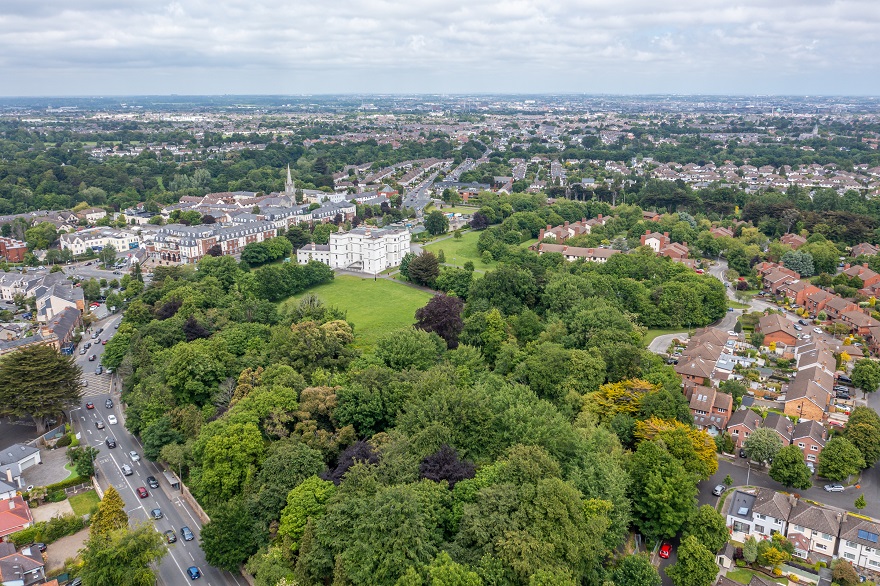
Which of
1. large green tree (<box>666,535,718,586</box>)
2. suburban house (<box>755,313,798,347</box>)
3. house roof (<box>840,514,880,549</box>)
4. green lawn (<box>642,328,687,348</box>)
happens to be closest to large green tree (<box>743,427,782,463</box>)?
house roof (<box>840,514,880,549</box>)

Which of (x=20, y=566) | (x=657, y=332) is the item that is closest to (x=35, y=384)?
(x=20, y=566)

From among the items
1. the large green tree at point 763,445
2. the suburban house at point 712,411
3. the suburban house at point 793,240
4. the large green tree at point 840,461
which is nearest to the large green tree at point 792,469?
the large green tree at point 840,461

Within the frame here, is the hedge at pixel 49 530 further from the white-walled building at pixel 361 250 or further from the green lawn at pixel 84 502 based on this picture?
the white-walled building at pixel 361 250

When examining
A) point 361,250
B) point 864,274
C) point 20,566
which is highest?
point 361,250

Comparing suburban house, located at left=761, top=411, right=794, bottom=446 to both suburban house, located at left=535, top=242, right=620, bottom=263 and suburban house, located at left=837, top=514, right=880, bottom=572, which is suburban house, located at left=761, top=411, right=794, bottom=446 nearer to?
suburban house, located at left=837, top=514, right=880, bottom=572

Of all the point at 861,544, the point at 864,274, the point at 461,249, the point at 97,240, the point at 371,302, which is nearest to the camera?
the point at 861,544

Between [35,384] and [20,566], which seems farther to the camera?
[35,384]

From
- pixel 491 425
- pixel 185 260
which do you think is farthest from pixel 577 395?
pixel 185 260

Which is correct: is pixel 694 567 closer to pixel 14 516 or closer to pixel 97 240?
pixel 14 516
